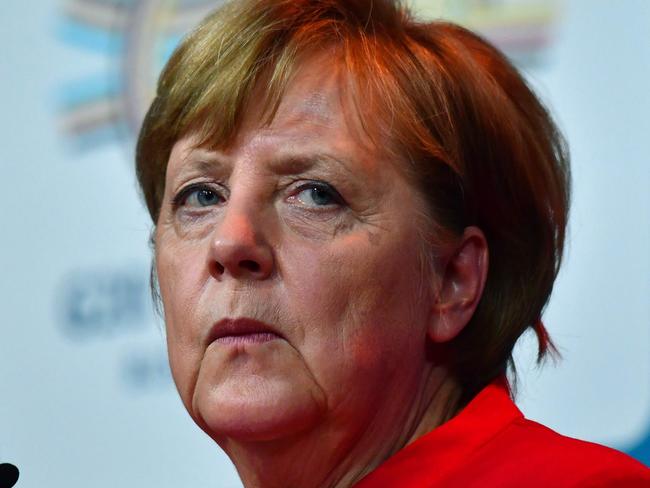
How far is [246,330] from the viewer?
1832mm

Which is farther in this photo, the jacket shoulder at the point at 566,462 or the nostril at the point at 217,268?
the nostril at the point at 217,268

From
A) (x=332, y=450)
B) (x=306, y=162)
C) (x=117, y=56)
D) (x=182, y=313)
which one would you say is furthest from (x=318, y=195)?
(x=117, y=56)

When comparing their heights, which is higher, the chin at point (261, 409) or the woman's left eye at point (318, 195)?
the woman's left eye at point (318, 195)

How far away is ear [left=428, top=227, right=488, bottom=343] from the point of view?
1.98m

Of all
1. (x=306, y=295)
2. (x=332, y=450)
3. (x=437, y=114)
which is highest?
(x=437, y=114)

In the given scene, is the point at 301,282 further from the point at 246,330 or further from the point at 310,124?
the point at 310,124

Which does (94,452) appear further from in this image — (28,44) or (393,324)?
(393,324)

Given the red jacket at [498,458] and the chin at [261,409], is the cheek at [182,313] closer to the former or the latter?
the chin at [261,409]

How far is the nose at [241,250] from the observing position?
183 centimetres

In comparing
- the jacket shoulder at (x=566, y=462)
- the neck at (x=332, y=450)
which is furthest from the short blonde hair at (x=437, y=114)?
the jacket shoulder at (x=566, y=462)

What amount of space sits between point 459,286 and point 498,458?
0.31 metres

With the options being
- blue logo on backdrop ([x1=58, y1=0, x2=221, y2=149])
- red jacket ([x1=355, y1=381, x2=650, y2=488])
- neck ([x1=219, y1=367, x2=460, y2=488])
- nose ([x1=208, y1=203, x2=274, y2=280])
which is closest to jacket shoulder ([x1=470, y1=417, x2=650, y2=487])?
red jacket ([x1=355, y1=381, x2=650, y2=488])

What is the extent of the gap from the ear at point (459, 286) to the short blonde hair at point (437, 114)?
0.12 feet

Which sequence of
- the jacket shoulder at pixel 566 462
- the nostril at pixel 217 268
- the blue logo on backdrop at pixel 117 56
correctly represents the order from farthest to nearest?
1. the blue logo on backdrop at pixel 117 56
2. the nostril at pixel 217 268
3. the jacket shoulder at pixel 566 462
